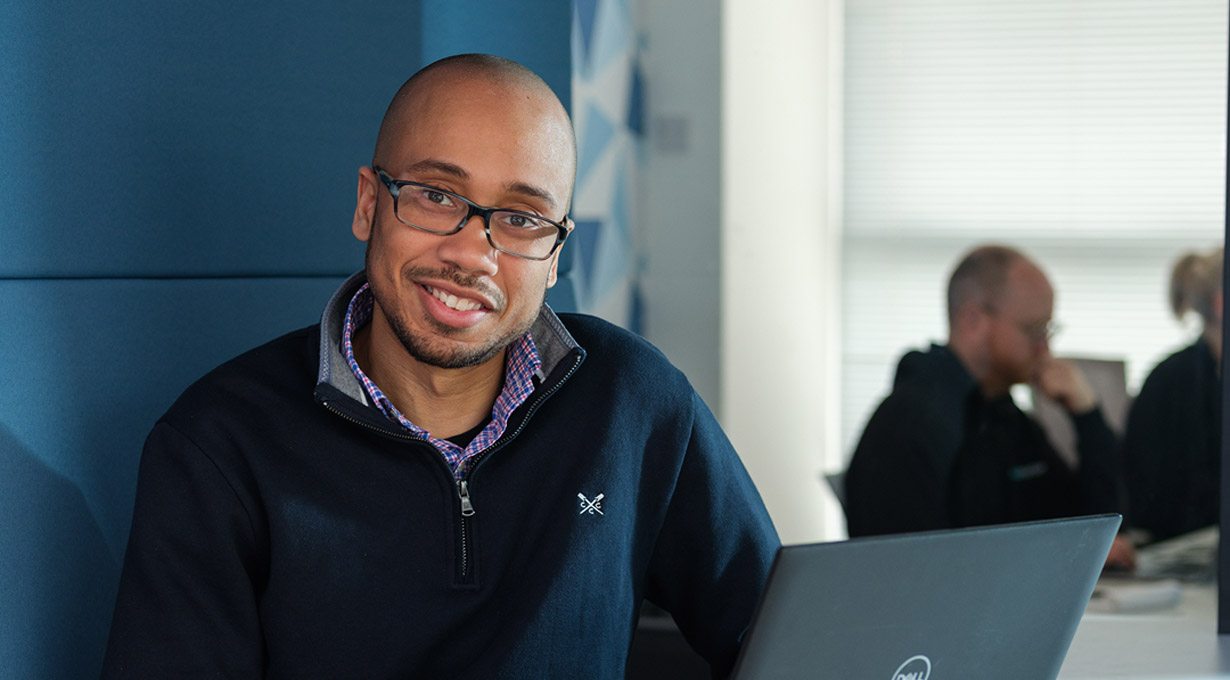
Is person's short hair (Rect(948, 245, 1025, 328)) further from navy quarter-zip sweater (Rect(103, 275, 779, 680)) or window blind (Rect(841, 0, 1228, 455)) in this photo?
navy quarter-zip sweater (Rect(103, 275, 779, 680))

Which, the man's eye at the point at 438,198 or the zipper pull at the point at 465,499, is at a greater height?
the man's eye at the point at 438,198

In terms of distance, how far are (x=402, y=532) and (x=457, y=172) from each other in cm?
38

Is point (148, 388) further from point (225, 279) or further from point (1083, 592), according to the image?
point (1083, 592)

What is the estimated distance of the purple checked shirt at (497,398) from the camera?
1234mm

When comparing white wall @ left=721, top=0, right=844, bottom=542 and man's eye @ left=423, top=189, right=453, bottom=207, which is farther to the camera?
white wall @ left=721, top=0, right=844, bottom=542

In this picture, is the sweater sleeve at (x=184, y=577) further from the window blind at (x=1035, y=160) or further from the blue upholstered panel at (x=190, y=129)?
the window blind at (x=1035, y=160)

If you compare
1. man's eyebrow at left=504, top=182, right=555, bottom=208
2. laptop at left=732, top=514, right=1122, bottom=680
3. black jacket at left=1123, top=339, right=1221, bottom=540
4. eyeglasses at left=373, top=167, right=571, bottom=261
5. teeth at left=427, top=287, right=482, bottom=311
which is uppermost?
man's eyebrow at left=504, top=182, right=555, bottom=208

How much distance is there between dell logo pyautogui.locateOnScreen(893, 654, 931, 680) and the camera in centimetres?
96

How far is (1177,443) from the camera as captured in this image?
148 inches

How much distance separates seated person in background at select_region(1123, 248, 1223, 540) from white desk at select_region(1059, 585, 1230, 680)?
2.32m

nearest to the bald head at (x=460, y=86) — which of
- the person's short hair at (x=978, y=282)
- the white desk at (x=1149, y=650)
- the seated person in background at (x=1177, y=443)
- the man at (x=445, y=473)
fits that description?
the man at (x=445, y=473)

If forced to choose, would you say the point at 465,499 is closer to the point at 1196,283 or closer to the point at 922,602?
the point at 922,602

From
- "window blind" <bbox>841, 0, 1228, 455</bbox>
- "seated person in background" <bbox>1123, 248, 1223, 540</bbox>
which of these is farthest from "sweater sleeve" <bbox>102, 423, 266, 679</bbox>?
"window blind" <bbox>841, 0, 1228, 455</bbox>

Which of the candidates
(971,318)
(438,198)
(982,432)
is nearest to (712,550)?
(438,198)
